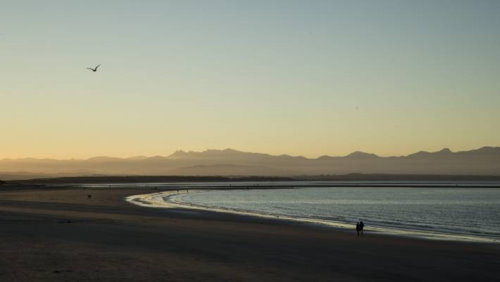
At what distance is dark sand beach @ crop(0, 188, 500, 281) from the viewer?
1861 cm

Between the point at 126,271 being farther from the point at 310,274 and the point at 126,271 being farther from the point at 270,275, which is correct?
the point at 310,274

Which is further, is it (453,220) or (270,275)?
(453,220)

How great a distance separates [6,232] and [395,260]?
20.5 metres

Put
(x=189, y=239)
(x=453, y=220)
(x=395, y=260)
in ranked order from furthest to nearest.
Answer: (x=453, y=220)
(x=189, y=239)
(x=395, y=260)

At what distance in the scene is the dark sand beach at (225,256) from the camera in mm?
18609

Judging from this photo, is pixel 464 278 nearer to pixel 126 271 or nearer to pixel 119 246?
pixel 126 271

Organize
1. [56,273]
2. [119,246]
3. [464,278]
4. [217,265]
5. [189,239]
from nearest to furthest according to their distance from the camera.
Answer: [56,273], [464,278], [217,265], [119,246], [189,239]

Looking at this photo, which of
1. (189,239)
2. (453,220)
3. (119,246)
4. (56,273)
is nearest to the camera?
(56,273)

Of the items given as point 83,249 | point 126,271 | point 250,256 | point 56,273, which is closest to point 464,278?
point 250,256

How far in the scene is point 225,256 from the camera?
23.3 m

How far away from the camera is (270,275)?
18.8 meters

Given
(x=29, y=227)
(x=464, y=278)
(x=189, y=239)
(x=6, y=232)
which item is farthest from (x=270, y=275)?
(x=29, y=227)

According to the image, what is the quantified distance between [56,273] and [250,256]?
855 centimetres

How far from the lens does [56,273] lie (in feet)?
58.4
